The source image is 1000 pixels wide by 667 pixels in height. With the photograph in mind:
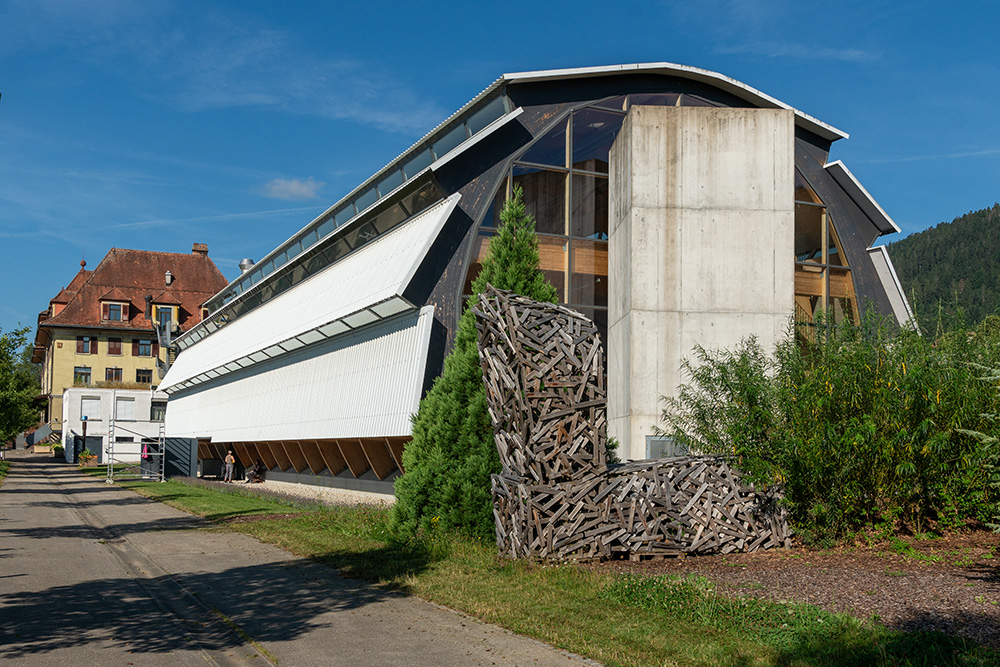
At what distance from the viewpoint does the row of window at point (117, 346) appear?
77750mm

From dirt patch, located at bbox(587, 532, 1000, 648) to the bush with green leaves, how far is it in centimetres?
56

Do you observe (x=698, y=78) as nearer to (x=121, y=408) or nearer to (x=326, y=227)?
(x=326, y=227)

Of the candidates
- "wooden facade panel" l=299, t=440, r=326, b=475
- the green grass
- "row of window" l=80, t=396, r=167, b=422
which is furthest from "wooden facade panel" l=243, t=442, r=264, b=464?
"row of window" l=80, t=396, r=167, b=422

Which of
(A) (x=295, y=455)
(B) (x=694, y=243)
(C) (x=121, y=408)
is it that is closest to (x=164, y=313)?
(C) (x=121, y=408)

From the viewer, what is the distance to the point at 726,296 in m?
19.9

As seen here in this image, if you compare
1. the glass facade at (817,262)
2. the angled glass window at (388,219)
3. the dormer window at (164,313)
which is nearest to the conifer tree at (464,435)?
the angled glass window at (388,219)

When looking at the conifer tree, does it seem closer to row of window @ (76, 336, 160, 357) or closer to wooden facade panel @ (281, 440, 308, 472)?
wooden facade panel @ (281, 440, 308, 472)

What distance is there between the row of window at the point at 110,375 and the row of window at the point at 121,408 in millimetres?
2998

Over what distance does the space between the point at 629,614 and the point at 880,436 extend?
4.98 meters

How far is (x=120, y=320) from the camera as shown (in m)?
79.4

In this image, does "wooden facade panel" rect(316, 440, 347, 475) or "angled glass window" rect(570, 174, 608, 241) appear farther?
"wooden facade panel" rect(316, 440, 347, 475)

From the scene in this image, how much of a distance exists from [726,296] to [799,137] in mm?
6923

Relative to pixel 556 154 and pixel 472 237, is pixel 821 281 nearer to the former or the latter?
pixel 556 154

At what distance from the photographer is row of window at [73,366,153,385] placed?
252 ft
